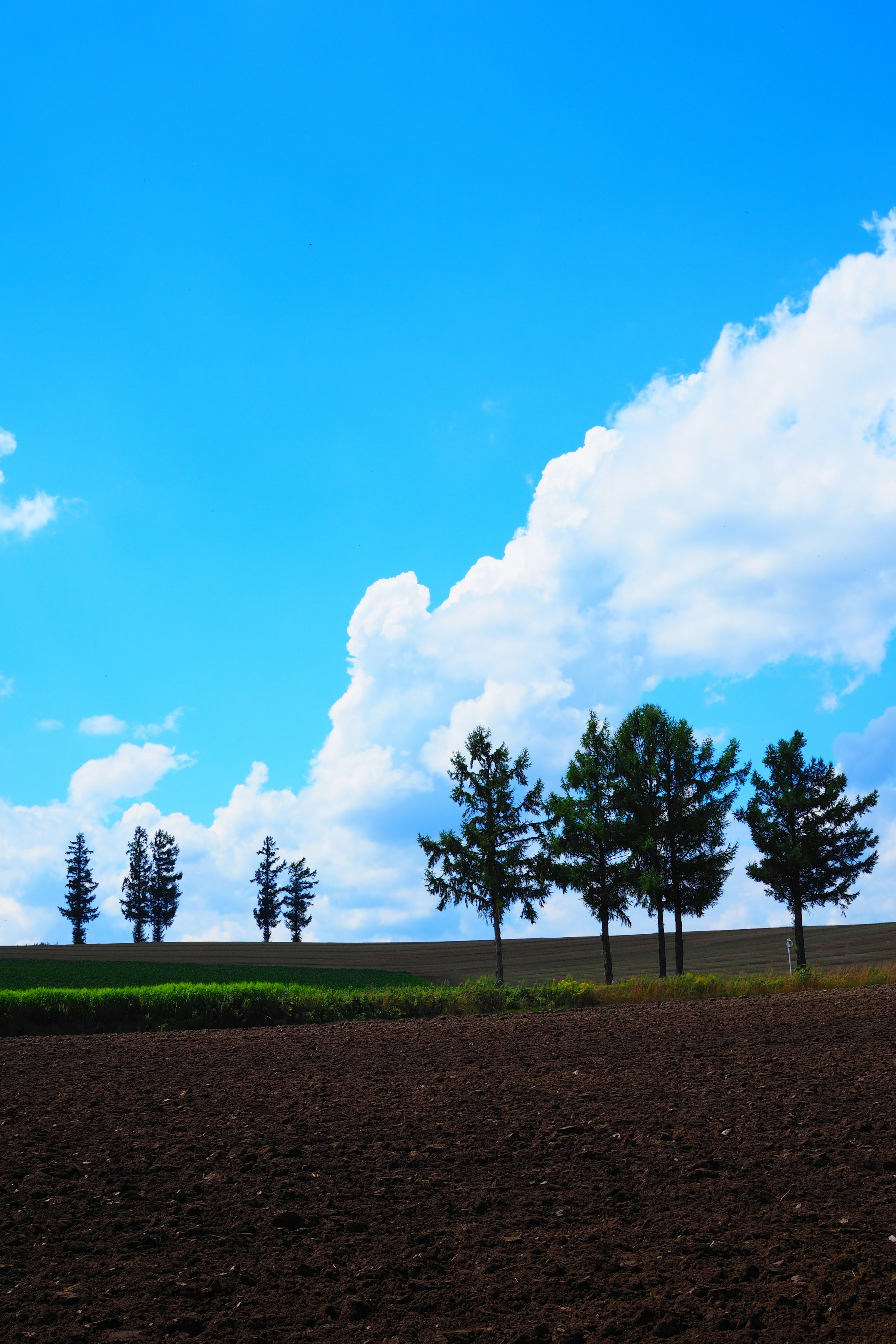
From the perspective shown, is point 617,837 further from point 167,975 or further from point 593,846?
point 167,975

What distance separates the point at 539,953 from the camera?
54125 mm

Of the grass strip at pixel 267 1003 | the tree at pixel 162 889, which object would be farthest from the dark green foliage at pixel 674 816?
the tree at pixel 162 889

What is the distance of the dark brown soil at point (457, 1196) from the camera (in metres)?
5.10

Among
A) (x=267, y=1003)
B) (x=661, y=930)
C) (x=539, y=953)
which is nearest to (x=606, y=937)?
(x=661, y=930)

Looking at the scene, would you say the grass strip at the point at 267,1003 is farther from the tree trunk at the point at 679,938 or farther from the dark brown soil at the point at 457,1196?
the tree trunk at the point at 679,938

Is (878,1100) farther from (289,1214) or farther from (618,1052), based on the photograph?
(289,1214)

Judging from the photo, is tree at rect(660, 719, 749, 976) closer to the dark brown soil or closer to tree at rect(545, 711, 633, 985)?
tree at rect(545, 711, 633, 985)

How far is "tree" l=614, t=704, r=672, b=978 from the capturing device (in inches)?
1204

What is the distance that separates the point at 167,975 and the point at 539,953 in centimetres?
2013

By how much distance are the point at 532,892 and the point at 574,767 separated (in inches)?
164

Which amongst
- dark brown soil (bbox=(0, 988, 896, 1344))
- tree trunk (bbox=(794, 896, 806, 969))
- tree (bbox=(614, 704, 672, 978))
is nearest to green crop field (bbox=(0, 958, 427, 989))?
tree (bbox=(614, 704, 672, 978))

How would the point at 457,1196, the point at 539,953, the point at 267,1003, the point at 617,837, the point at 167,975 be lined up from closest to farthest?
the point at 457,1196, the point at 267,1003, the point at 617,837, the point at 167,975, the point at 539,953

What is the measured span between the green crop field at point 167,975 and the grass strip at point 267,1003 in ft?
55.3

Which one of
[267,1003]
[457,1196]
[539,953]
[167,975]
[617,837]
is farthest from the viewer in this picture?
[539,953]
